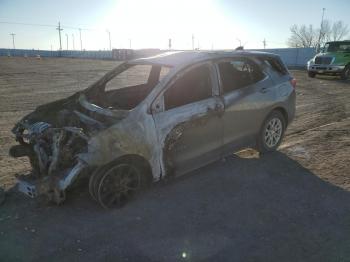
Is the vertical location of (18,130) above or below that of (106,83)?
below

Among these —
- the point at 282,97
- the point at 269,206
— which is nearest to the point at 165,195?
the point at 269,206

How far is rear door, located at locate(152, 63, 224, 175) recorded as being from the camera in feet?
16.0

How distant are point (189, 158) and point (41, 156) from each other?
190 cm

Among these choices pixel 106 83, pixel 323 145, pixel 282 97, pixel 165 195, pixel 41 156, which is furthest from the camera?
pixel 323 145

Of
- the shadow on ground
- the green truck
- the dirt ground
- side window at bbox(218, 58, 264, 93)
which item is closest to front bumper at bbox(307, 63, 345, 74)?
the green truck

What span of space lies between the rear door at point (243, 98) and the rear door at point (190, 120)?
0.65ft

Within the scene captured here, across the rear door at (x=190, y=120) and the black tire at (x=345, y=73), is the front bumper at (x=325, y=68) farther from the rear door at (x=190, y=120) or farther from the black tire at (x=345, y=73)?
the rear door at (x=190, y=120)

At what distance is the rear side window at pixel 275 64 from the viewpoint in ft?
21.7

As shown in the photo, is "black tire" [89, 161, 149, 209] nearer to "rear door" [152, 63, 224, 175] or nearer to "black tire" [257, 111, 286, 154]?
"rear door" [152, 63, 224, 175]

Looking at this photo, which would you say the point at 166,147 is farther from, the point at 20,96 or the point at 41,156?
the point at 20,96

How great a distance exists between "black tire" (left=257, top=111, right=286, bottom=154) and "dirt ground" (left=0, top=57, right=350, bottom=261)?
0.58 feet

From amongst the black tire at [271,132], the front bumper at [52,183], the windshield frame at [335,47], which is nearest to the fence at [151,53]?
the windshield frame at [335,47]

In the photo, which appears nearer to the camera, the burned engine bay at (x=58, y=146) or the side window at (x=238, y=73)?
the burned engine bay at (x=58, y=146)

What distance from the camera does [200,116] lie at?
5184 millimetres
